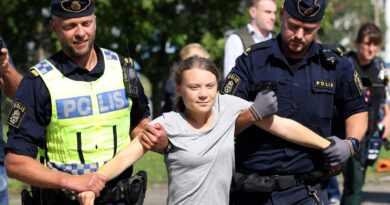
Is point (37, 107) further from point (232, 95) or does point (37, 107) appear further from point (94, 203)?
point (232, 95)

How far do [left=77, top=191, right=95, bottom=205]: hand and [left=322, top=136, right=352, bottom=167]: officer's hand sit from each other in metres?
1.32

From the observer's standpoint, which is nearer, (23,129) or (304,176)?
(23,129)

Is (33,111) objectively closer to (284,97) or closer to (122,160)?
(122,160)

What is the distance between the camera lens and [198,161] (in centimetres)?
474

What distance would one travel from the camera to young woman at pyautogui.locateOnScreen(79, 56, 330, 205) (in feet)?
15.5

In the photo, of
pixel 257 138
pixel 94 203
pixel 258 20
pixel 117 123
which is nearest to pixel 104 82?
pixel 117 123

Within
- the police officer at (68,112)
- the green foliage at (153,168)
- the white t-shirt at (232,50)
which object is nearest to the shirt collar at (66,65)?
the police officer at (68,112)

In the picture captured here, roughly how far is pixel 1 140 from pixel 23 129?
35cm

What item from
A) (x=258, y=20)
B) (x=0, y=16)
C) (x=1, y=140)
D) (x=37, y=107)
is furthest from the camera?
(x=0, y=16)

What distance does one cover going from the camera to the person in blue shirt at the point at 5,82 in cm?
495

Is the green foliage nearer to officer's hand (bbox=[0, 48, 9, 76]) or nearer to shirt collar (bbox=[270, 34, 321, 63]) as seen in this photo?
shirt collar (bbox=[270, 34, 321, 63])

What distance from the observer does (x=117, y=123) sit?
4.80 metres

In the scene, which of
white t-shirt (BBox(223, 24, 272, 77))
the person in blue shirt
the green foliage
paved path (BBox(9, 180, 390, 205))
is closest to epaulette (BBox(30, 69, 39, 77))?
the person in blue shirt

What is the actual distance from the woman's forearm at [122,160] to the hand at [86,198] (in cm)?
15
